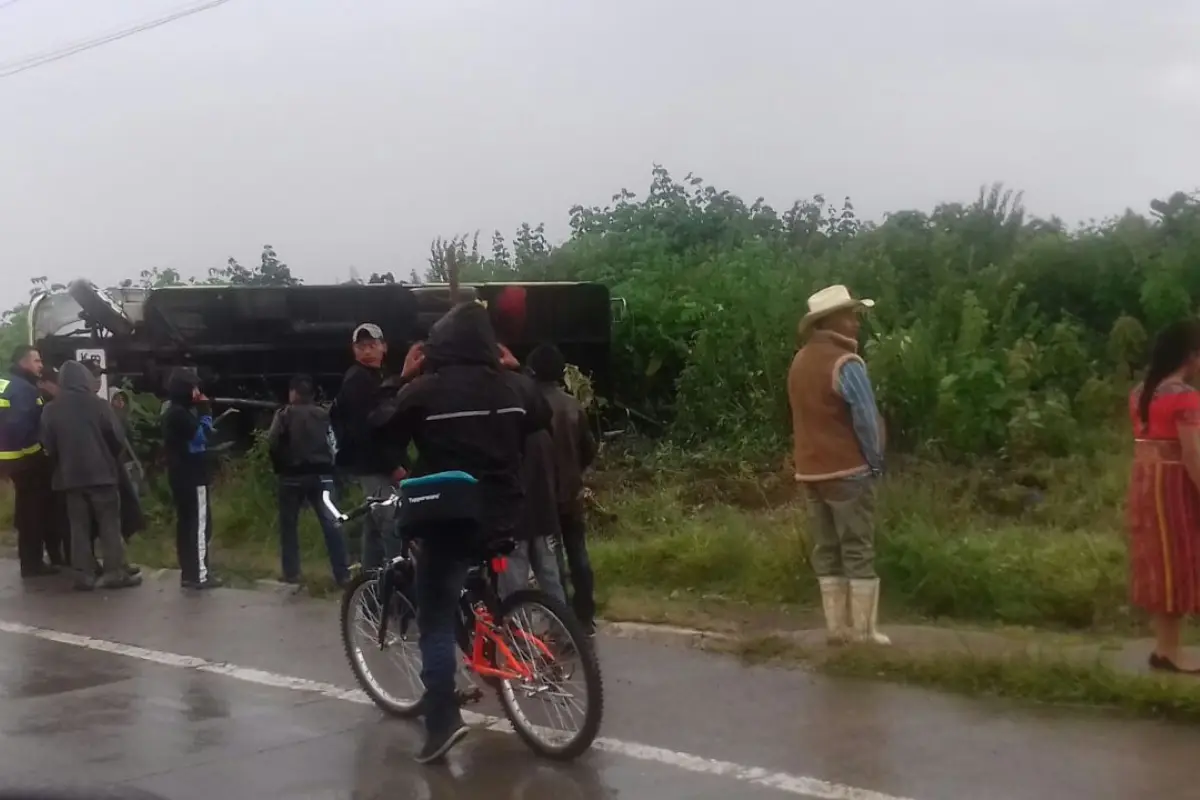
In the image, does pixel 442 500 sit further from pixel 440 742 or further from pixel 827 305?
pixel 827 305

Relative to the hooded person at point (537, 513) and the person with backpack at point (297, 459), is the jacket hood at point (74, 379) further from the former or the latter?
the hooded person at point (537, 513)

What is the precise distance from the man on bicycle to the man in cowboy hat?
6.78 feet

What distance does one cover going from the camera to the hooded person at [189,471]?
36.7ft

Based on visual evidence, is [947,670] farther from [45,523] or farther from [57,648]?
[45,523]

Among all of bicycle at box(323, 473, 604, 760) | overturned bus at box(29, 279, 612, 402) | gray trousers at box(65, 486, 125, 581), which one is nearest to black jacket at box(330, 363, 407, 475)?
bicycle at box(323, 473, 604, 760)

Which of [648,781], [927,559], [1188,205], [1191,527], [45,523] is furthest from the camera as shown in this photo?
[1188,205]

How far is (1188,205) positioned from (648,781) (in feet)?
40.1

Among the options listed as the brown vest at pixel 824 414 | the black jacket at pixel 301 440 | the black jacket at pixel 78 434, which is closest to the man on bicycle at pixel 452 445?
the brown vest at pixel 824 414

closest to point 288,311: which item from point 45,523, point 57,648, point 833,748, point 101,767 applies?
point 45,523

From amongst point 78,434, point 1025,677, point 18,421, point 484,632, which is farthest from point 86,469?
point 1025,677

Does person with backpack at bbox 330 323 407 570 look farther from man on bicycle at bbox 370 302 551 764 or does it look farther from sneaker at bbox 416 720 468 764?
sneaker at bbox 416 720 468 764

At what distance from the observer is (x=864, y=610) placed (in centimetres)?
763

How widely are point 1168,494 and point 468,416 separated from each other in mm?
3313

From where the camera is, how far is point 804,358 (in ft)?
25.4
